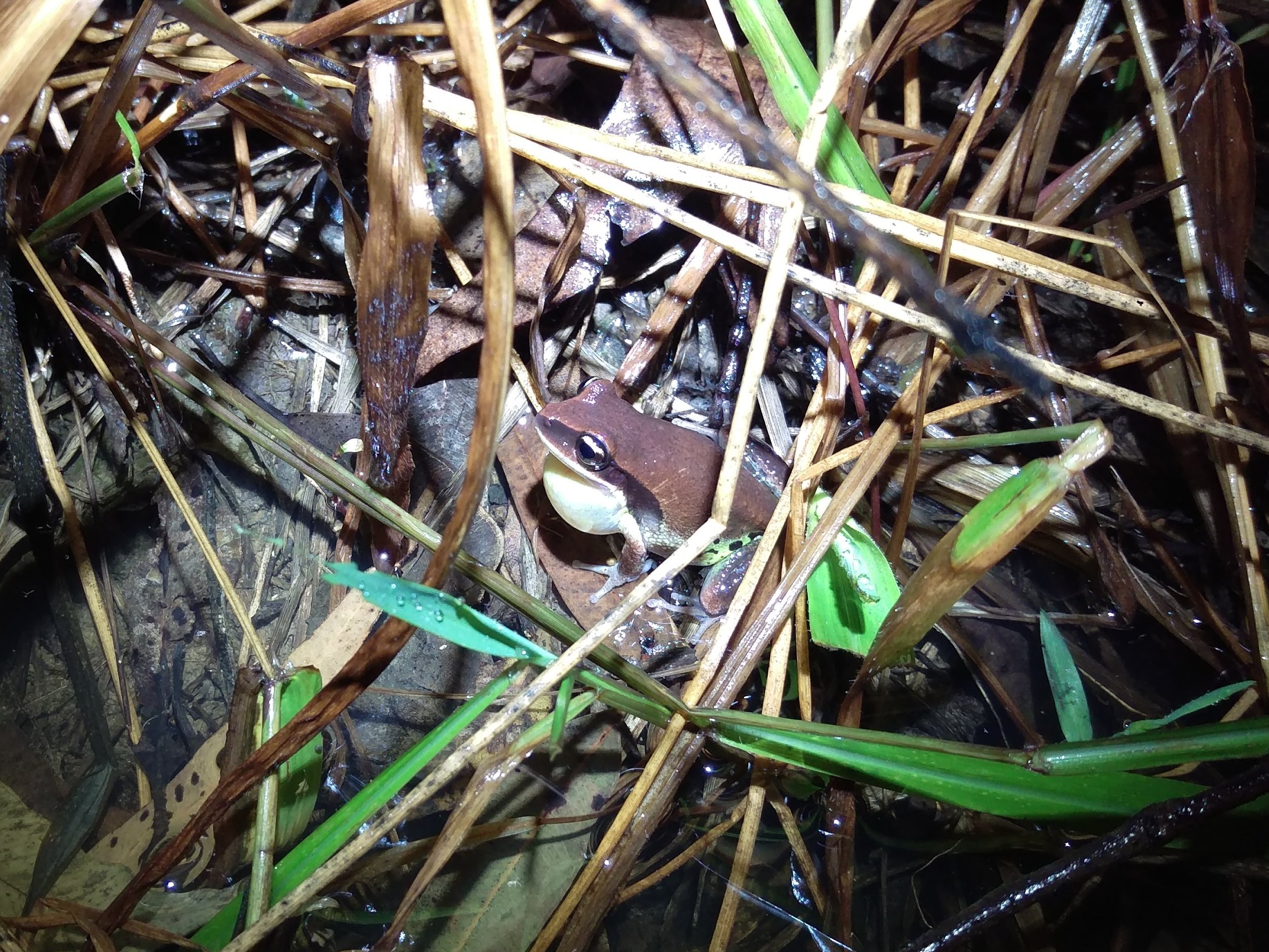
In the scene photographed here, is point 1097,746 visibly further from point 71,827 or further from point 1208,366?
point 71,827

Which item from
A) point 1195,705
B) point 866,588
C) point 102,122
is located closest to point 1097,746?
point 1195,705

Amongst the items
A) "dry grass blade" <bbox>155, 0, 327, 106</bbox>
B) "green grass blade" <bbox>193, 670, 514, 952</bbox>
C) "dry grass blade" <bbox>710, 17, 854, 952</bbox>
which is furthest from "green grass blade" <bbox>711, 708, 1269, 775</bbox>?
"dry grass blade" <bbox>155, 0, 327, 106</bbox>

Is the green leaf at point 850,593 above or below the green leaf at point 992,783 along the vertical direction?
above

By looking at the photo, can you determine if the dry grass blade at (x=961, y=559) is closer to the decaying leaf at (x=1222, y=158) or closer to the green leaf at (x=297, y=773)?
the decaying leaf at (x=1222, y=158)

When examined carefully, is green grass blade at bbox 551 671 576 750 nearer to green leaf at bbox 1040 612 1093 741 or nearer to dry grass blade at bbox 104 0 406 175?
green leaf at bbox 1040 612 1093 741

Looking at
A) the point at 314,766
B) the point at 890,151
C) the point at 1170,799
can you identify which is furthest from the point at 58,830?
the point at 890,151

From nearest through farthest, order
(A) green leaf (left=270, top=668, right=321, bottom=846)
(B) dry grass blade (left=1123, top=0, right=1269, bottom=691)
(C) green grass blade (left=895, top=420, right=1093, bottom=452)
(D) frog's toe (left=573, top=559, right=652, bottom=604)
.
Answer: (C) green grass blade (left=895, top=420, right=1093, bottom=452) → (A) green leaf (left=270, top=668, right=321, bottom=846) → (B) dry grass blade (left=1123, top=0, right=1269, bottom=691) → (D) frog's toe (left=573, top=559, right=652, bottom=604)

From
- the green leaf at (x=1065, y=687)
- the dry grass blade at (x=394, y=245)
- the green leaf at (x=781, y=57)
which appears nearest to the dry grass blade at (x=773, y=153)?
the dry grass blade at (x=394, y=245)
